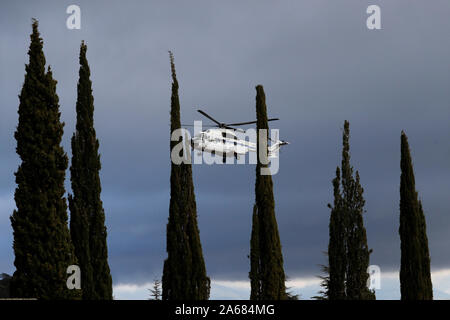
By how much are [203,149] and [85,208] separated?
9582 mm

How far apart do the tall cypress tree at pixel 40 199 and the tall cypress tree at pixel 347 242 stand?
61.6 ft

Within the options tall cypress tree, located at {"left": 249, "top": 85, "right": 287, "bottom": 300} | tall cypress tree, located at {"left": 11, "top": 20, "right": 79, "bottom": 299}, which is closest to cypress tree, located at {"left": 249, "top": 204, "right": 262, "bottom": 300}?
tall cypress tree, located at {"left": 249, "top": 85, "right": 287, "bottom": 300}

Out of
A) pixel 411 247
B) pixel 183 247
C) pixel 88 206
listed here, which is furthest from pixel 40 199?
pixel 411 247

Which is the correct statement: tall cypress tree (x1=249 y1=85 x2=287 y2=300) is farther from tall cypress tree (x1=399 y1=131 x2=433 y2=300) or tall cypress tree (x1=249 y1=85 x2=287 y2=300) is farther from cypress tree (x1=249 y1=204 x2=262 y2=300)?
tall cypress tree (x1=399 y1=131 x2=433 y2=300)

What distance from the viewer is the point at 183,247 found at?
113 ft

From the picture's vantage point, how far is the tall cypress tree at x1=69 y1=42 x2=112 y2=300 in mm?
31766

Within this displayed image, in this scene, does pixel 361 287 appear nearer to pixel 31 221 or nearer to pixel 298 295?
pixel 298 295

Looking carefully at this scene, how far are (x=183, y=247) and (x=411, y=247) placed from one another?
1263 cm

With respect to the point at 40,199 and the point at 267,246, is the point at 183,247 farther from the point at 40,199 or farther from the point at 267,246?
the point at 40,199

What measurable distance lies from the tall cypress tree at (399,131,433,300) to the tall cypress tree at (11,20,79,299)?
1770 cm

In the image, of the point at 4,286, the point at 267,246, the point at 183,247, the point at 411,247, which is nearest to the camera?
the point at 267,246

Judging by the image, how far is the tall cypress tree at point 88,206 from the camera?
104 ft

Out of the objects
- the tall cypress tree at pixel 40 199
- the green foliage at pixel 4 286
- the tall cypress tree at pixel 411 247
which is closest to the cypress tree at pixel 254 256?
the tall cypress tree at pixel 411 247
